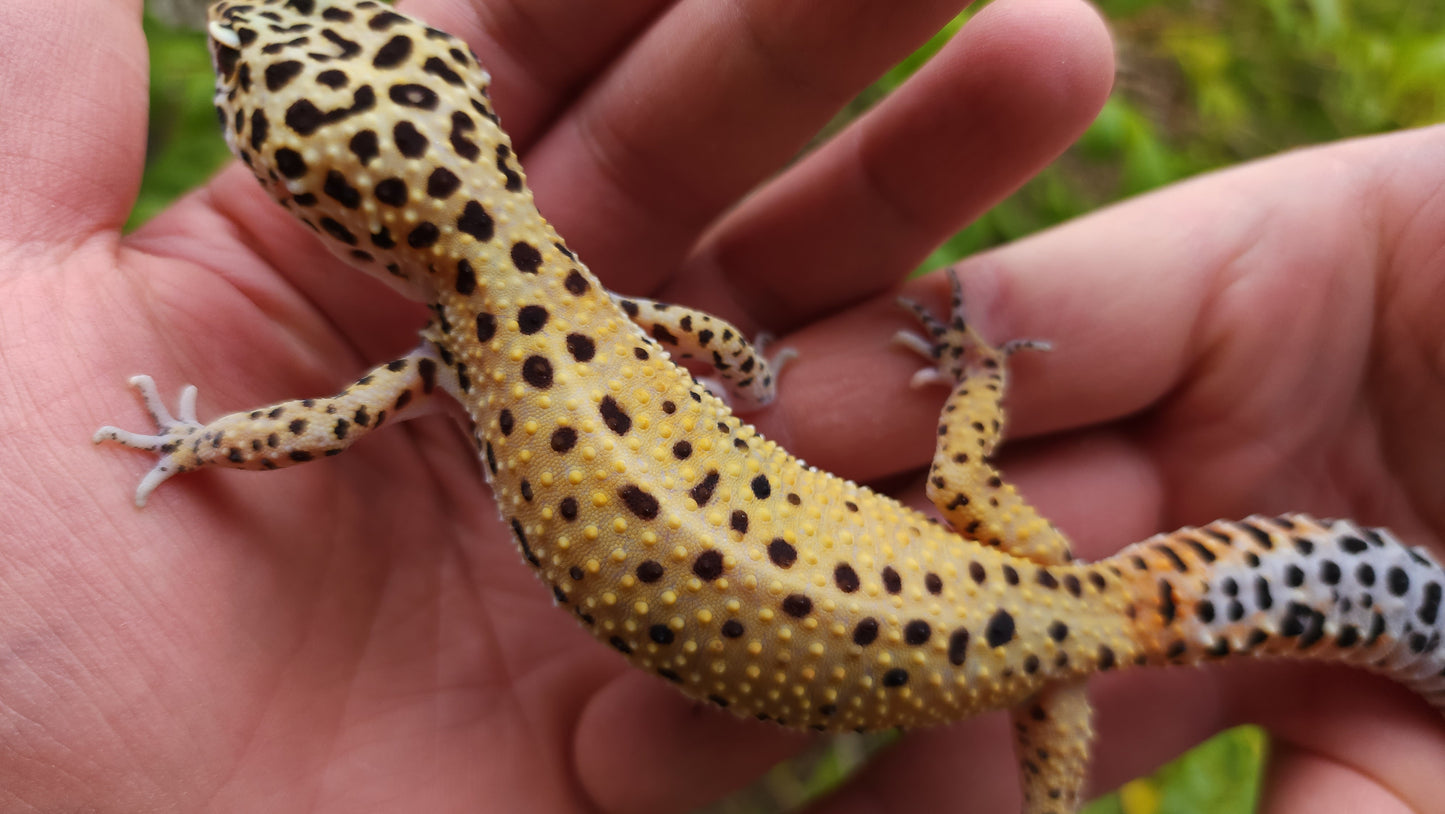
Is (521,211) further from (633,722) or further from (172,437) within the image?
(633,722)

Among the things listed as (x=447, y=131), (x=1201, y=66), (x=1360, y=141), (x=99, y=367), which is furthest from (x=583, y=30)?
(x=1201, y=66)

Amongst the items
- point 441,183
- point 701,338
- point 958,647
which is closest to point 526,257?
point 441,183

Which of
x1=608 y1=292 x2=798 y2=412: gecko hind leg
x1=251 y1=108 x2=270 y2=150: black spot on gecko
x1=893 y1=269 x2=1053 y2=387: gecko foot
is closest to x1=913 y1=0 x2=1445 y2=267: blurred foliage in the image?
x1=893 y1=269 x2=1053 y2=387: gecko foot

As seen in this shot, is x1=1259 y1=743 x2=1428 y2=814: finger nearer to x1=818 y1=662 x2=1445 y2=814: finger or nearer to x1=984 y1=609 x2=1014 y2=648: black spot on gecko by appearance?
x1=818 y1=662 x2=1445 y2=814: finger

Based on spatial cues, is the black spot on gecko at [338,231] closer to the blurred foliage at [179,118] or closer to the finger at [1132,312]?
the blurred foliage at [179,118]

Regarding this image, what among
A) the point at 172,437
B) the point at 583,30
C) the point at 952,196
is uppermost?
the point at 583,30

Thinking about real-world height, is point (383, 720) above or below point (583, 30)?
below

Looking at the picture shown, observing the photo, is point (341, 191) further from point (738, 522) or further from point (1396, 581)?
point (1396, 581)

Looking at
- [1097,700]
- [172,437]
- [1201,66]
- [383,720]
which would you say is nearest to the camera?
[172,437]
